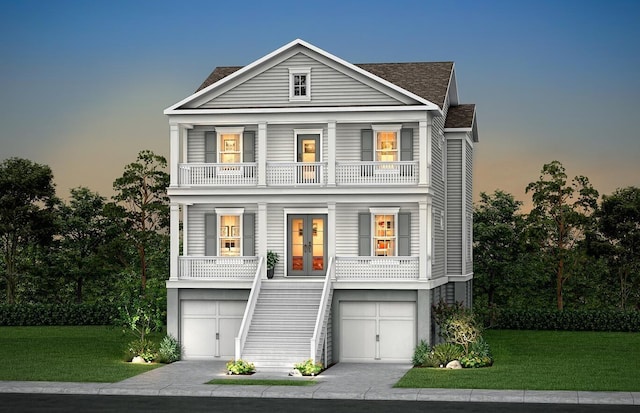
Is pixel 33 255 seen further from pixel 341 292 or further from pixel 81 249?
pixel 341 292

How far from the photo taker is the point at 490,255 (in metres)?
56.6

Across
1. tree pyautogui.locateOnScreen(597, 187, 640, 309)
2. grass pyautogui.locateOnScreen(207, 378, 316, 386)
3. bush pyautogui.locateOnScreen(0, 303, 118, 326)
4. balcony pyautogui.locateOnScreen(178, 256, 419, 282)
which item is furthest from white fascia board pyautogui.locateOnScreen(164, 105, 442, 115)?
tree pyautogui.locateOnScreen(597, 187, 640, 309)

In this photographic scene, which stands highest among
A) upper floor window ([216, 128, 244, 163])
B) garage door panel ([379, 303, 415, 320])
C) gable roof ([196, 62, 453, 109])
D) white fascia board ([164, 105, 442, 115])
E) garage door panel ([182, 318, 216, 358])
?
gable roof ([196, 62, 453, 109])

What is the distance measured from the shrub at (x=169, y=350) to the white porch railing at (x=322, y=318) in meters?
5.28

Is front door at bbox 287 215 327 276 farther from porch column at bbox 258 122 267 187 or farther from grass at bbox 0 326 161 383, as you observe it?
grass at bbox 0 326 161 383

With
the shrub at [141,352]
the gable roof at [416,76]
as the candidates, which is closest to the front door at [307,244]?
the shrub at [141,352]

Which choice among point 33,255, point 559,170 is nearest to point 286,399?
point 559,170

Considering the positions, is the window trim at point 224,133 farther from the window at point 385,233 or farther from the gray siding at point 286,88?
the window at point 385,233

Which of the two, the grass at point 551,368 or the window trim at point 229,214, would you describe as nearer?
the grass at point 551,368

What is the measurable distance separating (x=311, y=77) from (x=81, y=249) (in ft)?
77.7

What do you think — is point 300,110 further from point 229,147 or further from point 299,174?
point 229,147

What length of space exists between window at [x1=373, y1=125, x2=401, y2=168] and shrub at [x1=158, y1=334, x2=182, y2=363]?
9292 millimetres

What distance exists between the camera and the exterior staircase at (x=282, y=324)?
34.7m

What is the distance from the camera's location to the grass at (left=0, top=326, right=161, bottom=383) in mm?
33062
